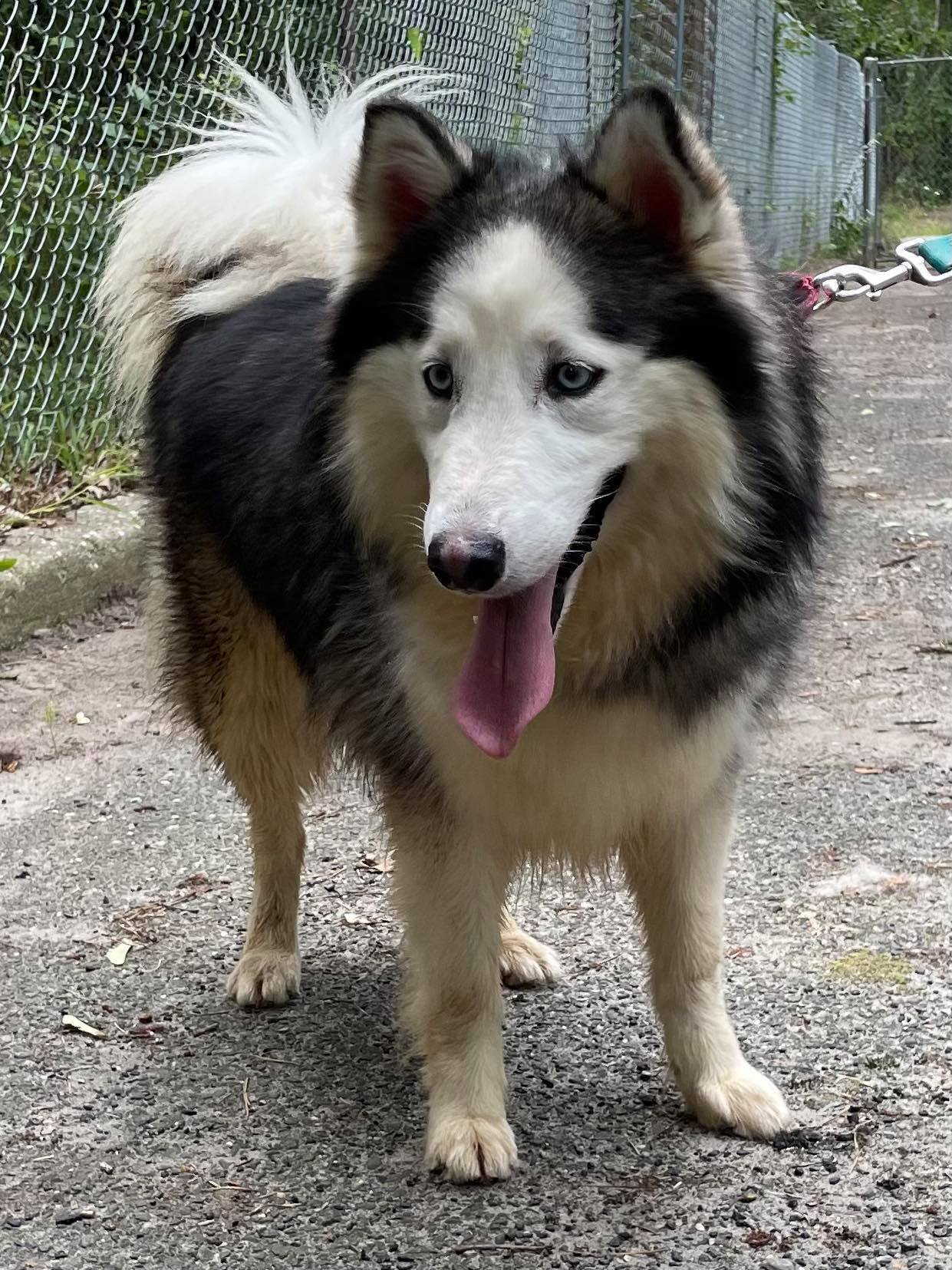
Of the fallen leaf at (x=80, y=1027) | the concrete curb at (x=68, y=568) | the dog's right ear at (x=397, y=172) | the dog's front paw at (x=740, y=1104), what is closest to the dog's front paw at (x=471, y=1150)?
the dog's front paw at (x=740, y=1104)

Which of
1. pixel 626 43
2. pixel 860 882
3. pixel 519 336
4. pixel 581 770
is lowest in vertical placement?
pixel 860 882

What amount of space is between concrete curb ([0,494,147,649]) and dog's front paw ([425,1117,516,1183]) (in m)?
2.66

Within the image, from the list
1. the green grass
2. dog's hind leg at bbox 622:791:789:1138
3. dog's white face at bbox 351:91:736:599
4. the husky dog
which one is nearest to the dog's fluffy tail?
the husky dog

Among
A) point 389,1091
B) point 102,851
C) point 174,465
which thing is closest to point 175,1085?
point 389,1091

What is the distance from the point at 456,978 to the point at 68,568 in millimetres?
3004

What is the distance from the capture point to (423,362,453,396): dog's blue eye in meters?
2.07

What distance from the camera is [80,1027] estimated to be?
2.76 metres

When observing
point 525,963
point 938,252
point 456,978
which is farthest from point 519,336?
point 938,252

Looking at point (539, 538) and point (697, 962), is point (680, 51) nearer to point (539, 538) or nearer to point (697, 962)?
point (697, 962)

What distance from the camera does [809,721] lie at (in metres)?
4.12

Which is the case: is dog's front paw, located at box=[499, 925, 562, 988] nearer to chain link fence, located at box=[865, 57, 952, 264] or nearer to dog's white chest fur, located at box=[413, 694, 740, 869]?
dog's white chest fur, located at box=[413, 694, 740, 869]

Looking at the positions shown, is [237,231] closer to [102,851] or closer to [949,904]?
[102,851]

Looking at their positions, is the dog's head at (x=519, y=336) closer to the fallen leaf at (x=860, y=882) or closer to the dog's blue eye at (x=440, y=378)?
the dog's blue eye at (x=440, y=378)

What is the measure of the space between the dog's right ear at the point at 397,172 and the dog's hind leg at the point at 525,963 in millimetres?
1338
